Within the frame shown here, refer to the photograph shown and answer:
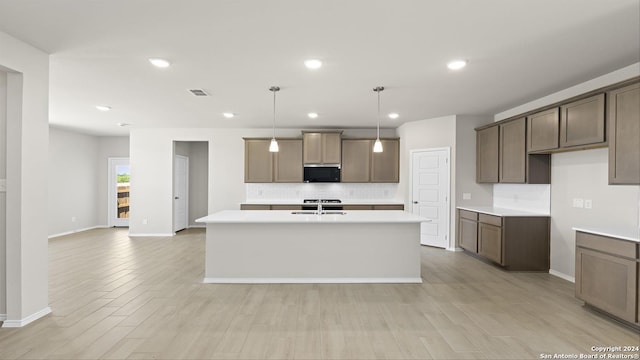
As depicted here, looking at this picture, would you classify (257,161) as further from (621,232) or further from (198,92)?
(621,232)

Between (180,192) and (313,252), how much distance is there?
5.42m

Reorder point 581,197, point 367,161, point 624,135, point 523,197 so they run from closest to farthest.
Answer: point 624,135 < point 581,197 < point 523,197 < point 367,161

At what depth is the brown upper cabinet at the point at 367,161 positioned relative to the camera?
6.93m

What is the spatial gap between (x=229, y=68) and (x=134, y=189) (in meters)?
5.35

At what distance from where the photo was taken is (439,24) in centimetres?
254

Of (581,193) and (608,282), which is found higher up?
(581,193)

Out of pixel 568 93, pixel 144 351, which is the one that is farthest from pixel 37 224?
pixel 568 93

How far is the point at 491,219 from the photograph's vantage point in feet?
16.2

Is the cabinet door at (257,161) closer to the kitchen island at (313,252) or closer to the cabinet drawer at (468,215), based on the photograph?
the kitchen island at (313,252)

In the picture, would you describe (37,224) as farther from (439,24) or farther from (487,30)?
(487,30)

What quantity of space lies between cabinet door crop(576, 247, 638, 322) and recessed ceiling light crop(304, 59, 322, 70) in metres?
3.32

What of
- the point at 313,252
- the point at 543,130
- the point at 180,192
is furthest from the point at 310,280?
the point at 180,192

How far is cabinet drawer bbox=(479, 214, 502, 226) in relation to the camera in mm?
4754

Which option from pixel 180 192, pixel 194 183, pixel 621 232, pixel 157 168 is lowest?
pixel 621 232
